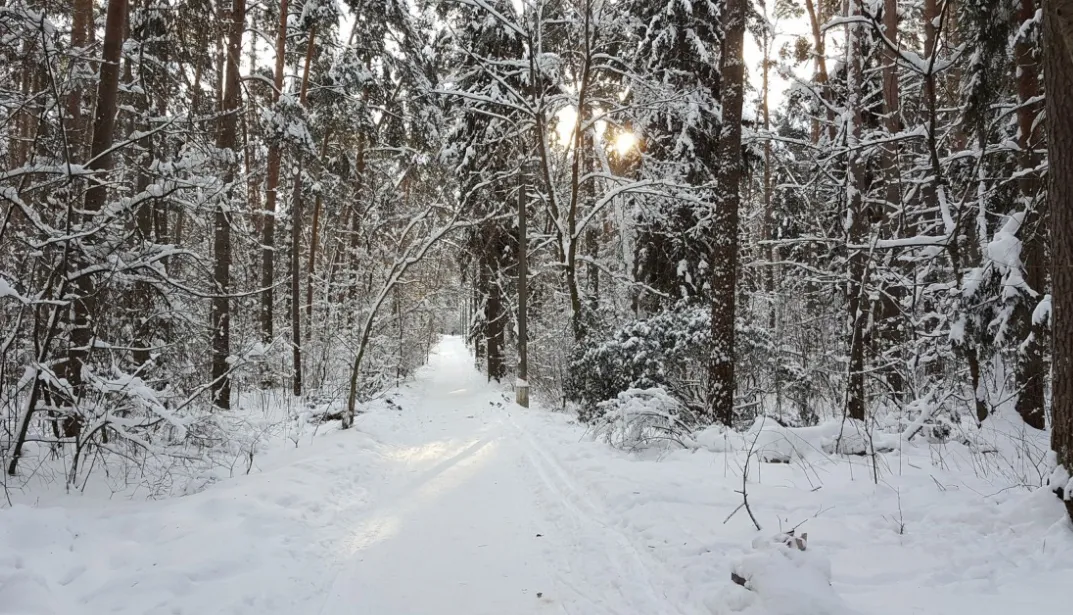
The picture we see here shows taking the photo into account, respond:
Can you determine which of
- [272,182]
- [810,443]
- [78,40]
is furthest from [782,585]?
[272,182]

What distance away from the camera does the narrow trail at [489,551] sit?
3471 mm

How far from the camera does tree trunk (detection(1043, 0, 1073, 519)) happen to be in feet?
11.4

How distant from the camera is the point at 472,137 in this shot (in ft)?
56.5

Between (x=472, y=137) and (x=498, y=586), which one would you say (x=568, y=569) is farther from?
(x=472, y=137)

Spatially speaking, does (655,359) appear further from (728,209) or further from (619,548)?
(619,548)

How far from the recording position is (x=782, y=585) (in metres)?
2.91

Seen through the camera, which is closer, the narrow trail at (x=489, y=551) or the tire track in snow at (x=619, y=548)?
the tire track in snow at (x=619, y=548)

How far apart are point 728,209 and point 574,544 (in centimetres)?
594

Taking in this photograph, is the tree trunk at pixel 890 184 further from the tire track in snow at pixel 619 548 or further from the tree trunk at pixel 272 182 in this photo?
the tree trunk at pixel 272 182

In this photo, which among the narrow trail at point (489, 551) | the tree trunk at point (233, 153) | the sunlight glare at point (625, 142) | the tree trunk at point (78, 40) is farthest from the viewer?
the sunlight glare at point (625, 142)

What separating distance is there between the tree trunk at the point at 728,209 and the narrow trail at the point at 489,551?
309 centimetres

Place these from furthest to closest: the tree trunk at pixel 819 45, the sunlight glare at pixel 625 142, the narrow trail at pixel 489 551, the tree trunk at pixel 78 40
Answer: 1. the sunlight glare at pixel 625 142
2. the tree trunk at pixel 819 45
3. the tree trunk at pixel 78 40
4. the narrow trail at pixel 489 551

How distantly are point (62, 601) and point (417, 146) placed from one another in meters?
14.0

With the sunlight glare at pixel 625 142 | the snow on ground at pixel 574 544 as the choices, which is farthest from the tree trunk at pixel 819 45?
the snow on ground at pixel 574 544
